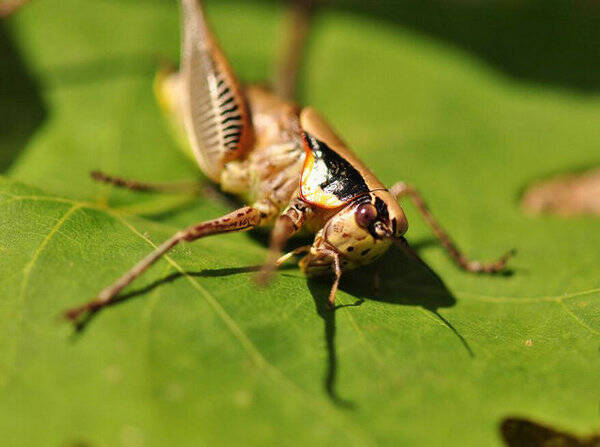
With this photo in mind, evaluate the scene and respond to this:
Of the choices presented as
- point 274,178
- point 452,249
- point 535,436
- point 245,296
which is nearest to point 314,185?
point 274,178

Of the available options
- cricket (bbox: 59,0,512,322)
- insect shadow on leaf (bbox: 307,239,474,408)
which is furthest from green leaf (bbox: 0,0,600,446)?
cricket (bbox: 59,0,512,322)

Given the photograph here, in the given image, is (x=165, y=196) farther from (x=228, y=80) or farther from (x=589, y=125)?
(x=589, y=125)

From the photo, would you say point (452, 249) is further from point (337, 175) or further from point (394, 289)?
point (337, 175)

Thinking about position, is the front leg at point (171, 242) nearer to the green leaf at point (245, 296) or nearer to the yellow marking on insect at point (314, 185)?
the green leaf at point (245, 296)

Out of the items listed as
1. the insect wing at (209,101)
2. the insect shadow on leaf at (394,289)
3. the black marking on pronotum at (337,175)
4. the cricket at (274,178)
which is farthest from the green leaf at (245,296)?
the black marking on pronotum at (337,175)

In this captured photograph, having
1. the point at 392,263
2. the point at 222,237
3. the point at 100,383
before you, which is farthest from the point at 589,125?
the point at 100,383

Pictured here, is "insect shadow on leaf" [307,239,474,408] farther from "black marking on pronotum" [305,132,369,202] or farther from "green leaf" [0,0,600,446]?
"black marking on pronotum" [305,132,369,202]
